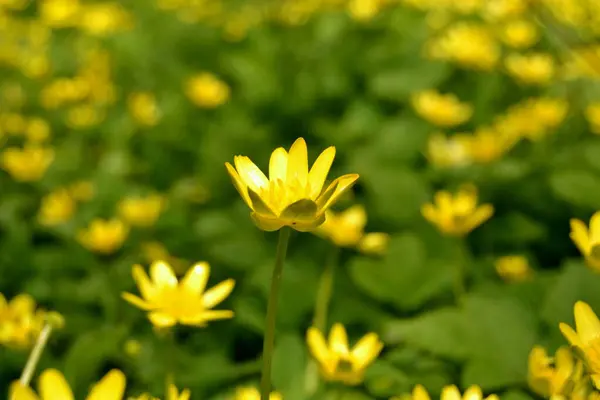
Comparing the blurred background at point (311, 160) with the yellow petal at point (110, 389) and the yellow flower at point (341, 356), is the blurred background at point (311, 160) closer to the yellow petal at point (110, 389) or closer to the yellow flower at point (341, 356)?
the yellow flower at point (341, 356)

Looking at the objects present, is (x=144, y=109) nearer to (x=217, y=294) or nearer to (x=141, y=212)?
(x=141, y=212)

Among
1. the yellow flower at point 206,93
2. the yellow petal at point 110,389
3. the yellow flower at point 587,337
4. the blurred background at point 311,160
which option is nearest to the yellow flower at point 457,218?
the blurred background at point 311,160

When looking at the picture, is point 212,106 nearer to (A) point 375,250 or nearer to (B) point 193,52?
(B) point 193,52

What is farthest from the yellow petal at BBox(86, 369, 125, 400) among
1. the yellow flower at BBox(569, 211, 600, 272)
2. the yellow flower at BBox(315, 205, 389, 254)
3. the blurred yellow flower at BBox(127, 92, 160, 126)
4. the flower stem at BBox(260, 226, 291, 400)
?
the blurred yellow flower at BBox(127, 92, 160, 126)

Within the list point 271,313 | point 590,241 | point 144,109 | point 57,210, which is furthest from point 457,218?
point 144,109

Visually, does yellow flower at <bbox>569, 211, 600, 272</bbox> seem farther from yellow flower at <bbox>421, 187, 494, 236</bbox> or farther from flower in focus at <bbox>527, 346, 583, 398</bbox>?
yellow flower at <bbox>421, 187, 494, 236</bbox>

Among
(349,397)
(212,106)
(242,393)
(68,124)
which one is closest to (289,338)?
(349,397)
